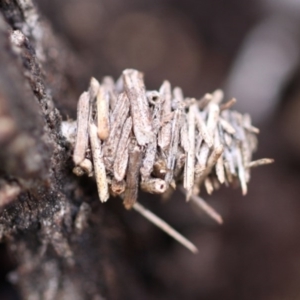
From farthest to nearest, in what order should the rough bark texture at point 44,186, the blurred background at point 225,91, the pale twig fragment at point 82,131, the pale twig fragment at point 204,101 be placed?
the blurred background at point 225,91 < the pale twig fragment at point 204,101 < the pale twig fragment at point 82,131 < the rough bark texture at point 44,186

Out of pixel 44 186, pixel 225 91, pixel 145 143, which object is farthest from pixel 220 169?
pixel 225 91

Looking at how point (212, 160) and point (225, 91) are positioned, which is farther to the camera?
point (225, 91)

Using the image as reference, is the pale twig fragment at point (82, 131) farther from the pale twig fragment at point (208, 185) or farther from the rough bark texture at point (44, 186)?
the pale twig fragment at point (208, 185)

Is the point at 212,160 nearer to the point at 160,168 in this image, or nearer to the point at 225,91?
the point at 160,168

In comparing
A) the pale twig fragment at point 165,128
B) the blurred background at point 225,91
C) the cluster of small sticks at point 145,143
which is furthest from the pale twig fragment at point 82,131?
the blurred background at point 225,91

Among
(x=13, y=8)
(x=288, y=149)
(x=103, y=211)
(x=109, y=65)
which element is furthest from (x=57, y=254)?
(x=288, y=149)

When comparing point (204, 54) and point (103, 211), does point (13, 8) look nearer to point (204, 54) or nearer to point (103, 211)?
point (103, 211)
